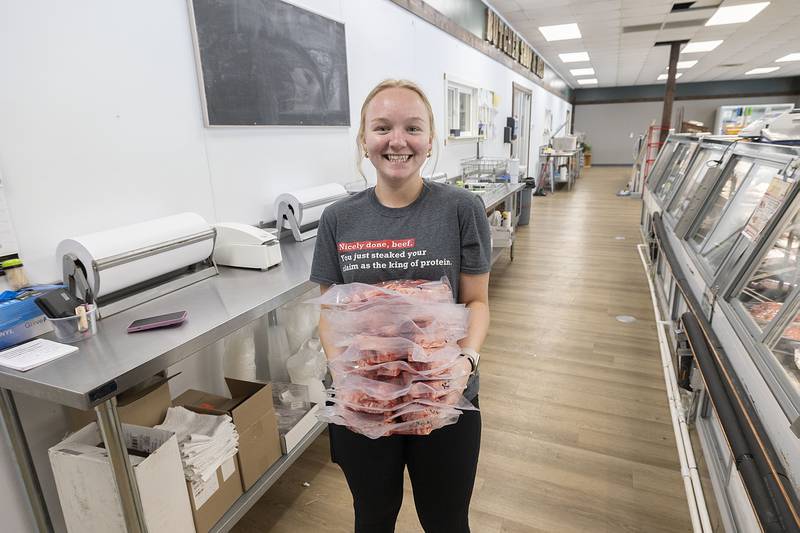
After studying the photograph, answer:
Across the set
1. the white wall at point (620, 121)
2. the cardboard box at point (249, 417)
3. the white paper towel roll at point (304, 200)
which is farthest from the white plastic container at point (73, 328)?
the white wall at point (620, 121)

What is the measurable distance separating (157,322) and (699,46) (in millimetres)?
11418

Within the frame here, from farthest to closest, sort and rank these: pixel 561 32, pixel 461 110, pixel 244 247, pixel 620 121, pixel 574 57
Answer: pixel 620 121, pixel 574 57, pixel 561 32, pixel 461 110, pixel 244 247

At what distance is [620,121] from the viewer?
18.0 m

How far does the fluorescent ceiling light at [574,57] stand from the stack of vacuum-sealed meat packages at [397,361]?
10.8 m

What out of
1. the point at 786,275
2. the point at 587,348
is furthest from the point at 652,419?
the point at 786,275

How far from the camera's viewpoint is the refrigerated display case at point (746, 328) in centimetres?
110

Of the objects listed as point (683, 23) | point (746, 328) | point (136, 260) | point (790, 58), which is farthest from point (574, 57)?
point (136, 260)

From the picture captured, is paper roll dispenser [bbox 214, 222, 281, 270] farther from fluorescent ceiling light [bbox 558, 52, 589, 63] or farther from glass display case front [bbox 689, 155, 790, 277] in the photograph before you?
fluorescent ceiling light [bbox 558, 52, 589, 63]

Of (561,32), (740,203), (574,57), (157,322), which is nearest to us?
(157,322)

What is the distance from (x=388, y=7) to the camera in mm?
3553

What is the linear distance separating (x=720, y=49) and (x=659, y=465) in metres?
10.8

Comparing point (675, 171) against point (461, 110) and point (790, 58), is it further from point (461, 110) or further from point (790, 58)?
point (790, 58)

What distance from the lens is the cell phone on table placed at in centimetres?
134

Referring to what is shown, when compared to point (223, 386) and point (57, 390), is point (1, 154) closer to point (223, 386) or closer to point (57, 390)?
point (57, 390)
